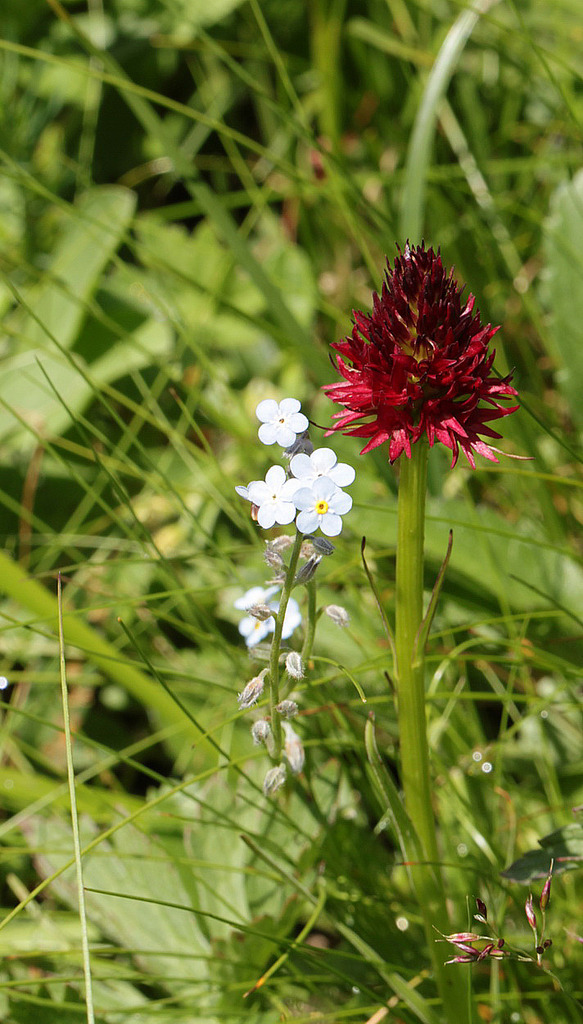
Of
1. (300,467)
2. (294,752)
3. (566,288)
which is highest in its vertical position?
(566,288)

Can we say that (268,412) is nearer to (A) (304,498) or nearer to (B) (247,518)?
(A) (304,498)

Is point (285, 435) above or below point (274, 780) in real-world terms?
above

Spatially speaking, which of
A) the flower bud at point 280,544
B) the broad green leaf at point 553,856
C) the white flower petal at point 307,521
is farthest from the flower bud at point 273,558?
the broad green leaf at point 553,856

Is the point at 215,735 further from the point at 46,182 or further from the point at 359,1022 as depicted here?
the point at 46,182

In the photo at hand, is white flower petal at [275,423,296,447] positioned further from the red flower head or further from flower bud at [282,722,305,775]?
flower bud at [282,722,305,775]

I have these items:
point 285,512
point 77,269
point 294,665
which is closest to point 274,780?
point 294,665

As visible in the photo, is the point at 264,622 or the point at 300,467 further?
the point at 264,622

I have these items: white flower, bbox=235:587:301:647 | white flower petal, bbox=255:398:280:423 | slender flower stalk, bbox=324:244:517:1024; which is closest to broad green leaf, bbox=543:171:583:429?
white flower, bbox=235:587:301:647

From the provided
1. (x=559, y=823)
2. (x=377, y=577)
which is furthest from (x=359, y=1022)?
(x=377, y=577)
